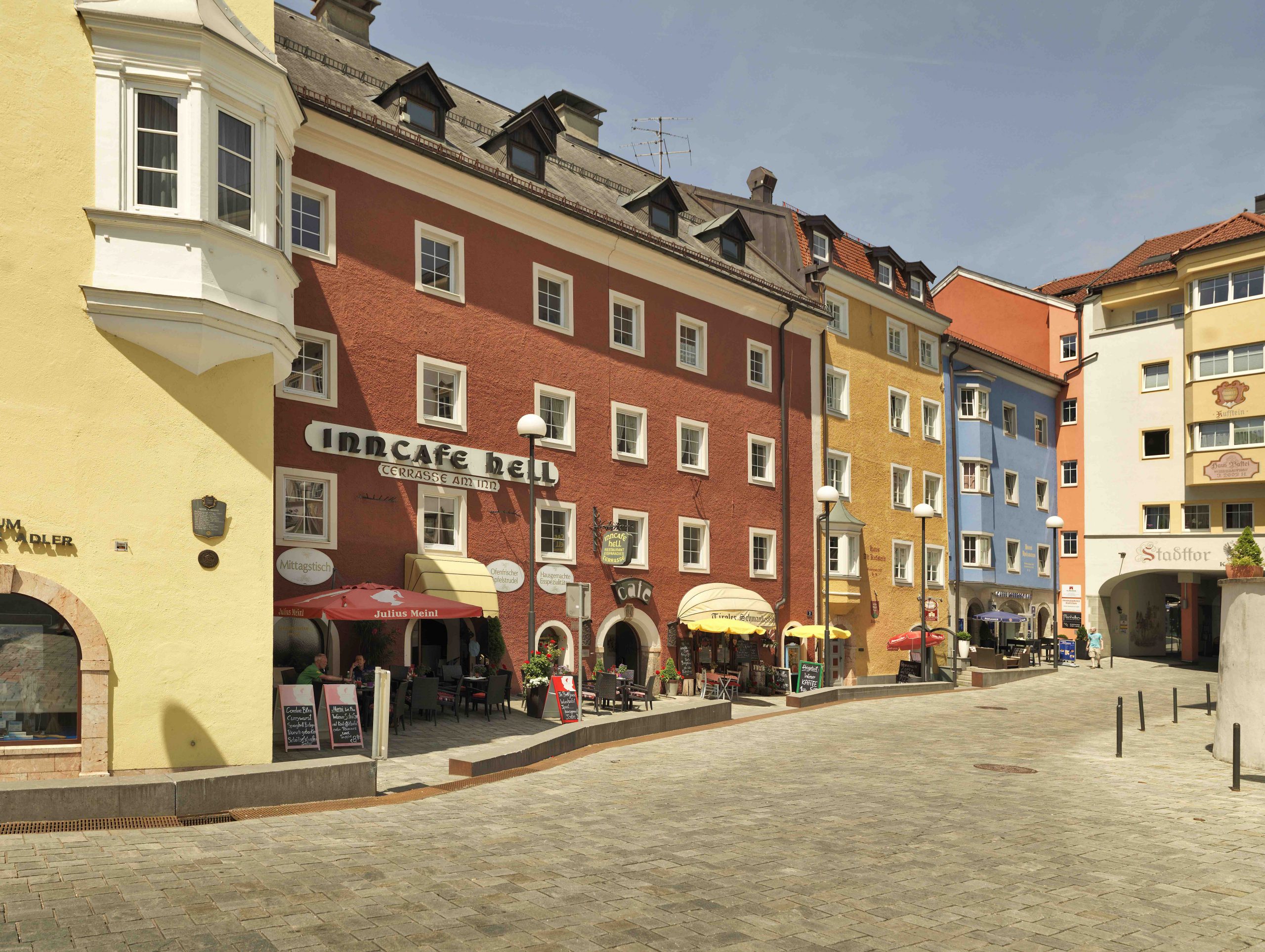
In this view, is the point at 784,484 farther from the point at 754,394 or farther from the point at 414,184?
the point at 414,184

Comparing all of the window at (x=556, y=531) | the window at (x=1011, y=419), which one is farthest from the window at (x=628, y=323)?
the window at (x=1011, y=419)

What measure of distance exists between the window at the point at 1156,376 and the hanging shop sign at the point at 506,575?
3671cm

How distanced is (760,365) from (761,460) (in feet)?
10.6

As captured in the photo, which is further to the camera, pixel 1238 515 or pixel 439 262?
pixel 1238 515

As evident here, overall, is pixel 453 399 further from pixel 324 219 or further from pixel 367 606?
pixel 367 606

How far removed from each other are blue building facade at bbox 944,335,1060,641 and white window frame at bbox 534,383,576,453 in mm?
23191

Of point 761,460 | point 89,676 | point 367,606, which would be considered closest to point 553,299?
point 761,460

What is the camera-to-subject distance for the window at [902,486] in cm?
4100

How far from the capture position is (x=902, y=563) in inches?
1620

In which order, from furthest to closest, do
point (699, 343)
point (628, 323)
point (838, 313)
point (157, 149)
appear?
point (838, 313)
point (699, 343)
point (628, 323)
point (157, 149)

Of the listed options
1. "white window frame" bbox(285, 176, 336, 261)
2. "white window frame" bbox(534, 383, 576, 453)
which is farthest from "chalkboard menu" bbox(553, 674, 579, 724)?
"white window frame" bbox(285, 176, 336, 261)

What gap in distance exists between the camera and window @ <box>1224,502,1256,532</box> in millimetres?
45438

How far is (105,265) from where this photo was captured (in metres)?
13.7

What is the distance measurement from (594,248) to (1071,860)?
69.4ft
